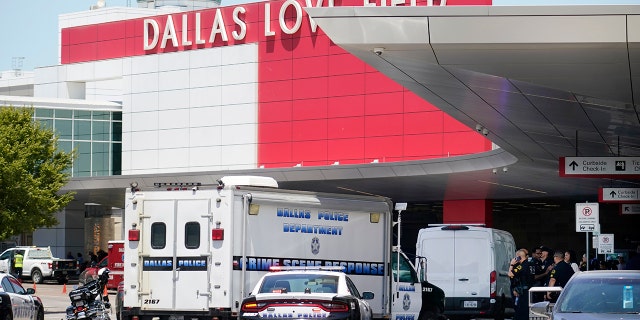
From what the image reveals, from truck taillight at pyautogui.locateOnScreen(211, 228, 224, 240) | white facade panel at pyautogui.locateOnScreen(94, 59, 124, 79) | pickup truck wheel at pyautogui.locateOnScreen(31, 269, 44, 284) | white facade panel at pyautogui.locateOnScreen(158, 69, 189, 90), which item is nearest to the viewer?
truck taillight at pyautogui.locateOnScreen(211, 228, 224, 240)

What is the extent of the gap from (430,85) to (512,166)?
Answer: 18145 millimetres

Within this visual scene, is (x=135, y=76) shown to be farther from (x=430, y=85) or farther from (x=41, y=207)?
(x=430, y=85)

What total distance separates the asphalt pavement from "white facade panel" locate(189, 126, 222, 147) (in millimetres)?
10401

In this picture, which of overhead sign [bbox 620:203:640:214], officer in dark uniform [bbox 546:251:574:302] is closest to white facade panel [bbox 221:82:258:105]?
overhead sign [bbox 620:203:640:214]

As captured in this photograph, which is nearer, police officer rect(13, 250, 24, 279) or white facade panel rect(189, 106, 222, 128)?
police officer rect(13, 250, 24, 279)

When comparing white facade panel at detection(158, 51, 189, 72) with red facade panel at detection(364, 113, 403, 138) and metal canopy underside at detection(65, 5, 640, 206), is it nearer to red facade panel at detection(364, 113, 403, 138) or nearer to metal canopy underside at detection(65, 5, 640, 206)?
red facade panel at detection(364, 113, 403, 138)

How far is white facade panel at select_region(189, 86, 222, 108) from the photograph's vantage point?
64.5m

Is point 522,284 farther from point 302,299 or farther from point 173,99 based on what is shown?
point 173,99

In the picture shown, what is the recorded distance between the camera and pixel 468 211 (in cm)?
5494

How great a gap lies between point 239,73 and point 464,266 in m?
34.9

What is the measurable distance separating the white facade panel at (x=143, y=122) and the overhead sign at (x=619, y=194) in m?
40.5

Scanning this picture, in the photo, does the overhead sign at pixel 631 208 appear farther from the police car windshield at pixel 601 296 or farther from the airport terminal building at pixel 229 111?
the police car windshield at pixel 601 296

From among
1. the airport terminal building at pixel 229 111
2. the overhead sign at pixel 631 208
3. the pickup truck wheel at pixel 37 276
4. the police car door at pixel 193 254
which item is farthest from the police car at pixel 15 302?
the pickup truck wheel at pixel 37 276

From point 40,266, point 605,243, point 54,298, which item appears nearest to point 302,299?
point 605,243
